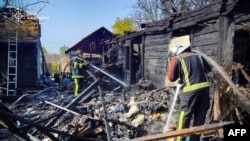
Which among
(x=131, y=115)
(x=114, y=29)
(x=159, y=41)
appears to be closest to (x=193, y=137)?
(x=131, y=115)

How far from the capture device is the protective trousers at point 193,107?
188 inches

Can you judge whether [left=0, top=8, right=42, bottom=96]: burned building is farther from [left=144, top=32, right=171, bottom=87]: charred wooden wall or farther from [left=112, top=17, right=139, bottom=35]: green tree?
[left=112, top=17, right=139, bottom=35]: green tree

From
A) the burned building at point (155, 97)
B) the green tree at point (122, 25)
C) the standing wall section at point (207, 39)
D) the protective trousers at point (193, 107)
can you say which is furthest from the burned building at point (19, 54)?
the green tree at point (122, 25)

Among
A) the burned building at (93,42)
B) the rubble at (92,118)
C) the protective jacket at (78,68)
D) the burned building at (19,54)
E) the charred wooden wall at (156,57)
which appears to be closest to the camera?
the rubble at (92,118)

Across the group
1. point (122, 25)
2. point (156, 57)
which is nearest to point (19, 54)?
point (156, 57)

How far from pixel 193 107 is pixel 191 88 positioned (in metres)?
0.33

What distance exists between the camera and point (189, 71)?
4859mm

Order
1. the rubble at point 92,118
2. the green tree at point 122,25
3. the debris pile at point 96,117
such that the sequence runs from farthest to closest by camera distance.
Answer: the green tree at point 122,25
the debris pile at point 96,117
the rubble at point 92,118

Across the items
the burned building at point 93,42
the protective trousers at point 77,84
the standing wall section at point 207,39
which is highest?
the burned building at point 93,42

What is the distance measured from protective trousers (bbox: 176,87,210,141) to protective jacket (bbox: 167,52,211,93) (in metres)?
0.10

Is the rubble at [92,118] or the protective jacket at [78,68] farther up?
the protective jacket at [78,68]

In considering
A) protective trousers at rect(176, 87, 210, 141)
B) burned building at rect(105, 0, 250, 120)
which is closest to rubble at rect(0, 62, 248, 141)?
protective trousers at rect(176, 87, 210, 141)

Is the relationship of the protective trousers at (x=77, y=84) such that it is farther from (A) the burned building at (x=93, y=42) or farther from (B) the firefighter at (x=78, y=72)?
(A) the burned building at (x=93, y=42)

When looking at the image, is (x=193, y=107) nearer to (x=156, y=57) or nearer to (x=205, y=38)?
(x=205, y=38)
